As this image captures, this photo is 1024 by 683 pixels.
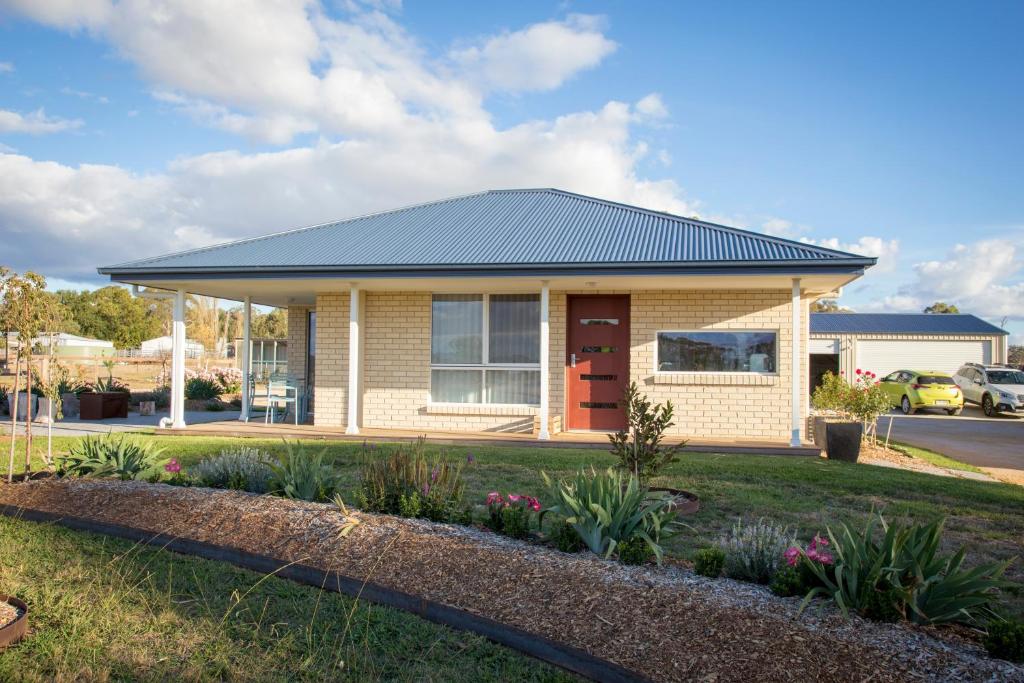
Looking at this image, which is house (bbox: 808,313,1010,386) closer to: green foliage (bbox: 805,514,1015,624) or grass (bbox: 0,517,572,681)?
green foliage (bbox: 805,514,1015,624)

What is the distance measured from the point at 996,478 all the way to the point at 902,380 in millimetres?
18326

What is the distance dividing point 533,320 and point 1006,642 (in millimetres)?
10820

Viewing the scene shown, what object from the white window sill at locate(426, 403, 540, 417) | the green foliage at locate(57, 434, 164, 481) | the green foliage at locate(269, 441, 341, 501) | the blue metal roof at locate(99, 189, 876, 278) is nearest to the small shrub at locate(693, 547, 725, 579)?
the green foliage at locate(269, 441, 341, 501)

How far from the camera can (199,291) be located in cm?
1520

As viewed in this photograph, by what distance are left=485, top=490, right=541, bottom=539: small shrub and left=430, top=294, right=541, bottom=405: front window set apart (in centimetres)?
817

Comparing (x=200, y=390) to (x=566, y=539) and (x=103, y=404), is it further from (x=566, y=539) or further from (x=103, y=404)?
(x=566, y=539)

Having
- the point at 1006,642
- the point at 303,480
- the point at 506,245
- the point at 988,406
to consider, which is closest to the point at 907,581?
the point at 1006,642

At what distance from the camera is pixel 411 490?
5820mm

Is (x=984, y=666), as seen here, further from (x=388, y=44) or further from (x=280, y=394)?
(x=280, y=394)

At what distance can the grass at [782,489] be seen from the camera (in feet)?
21.8

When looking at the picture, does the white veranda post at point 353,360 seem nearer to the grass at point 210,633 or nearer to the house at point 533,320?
the house at point 533,320

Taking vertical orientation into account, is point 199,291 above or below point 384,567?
above

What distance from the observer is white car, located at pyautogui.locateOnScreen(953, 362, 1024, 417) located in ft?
82.1

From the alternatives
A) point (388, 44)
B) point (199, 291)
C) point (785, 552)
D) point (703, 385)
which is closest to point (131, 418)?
point (199, 291)
